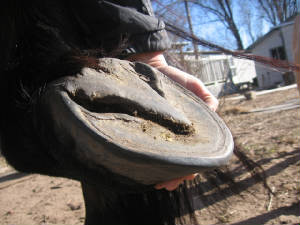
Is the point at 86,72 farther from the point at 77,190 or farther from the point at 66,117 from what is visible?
the point at 77,190

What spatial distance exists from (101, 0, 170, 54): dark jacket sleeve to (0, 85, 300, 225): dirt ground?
2.60 feet

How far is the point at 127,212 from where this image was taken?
101cm

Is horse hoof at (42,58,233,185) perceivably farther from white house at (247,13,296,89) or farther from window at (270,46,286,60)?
window at (270,46,286,60)

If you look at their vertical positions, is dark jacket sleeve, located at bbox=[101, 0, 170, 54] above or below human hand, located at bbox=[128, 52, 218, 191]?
above

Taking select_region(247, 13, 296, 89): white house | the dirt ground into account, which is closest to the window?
select_region(247, 13, 296, 89): white house

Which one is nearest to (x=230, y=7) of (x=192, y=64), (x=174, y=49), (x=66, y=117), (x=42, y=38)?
(x=174, y=49)

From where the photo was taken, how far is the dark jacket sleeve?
99 cm

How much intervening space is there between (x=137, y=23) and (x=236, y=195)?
45.7 inches

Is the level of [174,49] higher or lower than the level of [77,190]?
higher

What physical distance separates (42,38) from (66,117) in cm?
42

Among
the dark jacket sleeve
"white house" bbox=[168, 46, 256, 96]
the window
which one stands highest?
the dark jacket sleeve

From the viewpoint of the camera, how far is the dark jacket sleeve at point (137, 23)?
99cm

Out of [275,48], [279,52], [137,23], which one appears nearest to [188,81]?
[137,23]

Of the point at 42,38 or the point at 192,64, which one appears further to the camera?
the point at 192,64
